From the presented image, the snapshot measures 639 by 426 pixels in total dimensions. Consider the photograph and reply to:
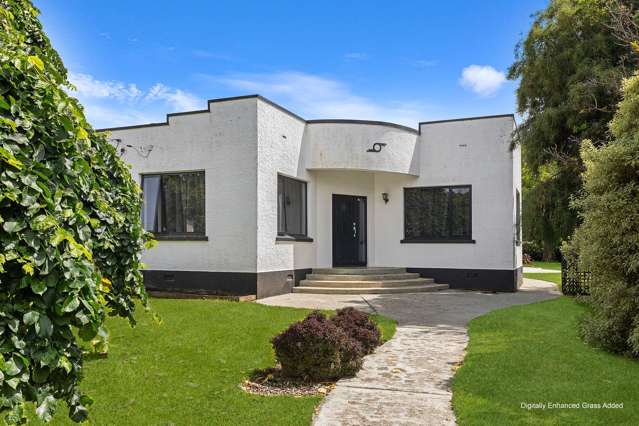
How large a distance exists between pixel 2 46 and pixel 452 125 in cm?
1487

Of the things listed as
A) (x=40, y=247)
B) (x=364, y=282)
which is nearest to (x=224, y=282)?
(x=364, y=282)

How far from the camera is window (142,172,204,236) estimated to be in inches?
539

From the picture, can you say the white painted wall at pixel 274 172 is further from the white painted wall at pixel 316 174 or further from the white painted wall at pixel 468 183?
the white painted wall at pixel 468 183

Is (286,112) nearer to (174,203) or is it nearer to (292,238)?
(292,238)

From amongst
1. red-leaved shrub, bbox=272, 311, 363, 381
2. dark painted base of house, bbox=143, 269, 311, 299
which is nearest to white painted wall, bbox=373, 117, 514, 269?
dark painted base of house, bbox=143, 269, 311, 299

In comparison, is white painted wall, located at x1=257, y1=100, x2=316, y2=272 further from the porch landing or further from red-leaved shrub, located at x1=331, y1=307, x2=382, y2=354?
red-leaved shrub, located at x1=331, y1=307, x2=382, y2=354

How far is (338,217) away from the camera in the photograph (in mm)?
16516

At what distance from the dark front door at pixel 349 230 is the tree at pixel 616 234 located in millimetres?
9446

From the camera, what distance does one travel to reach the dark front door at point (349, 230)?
16469 millimetres

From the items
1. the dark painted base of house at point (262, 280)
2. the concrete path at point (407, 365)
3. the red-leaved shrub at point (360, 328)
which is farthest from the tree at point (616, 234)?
the dark painted base of house at point (262, 280)

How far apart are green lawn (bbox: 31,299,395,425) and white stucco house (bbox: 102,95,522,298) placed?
4007 mm

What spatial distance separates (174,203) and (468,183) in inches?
345

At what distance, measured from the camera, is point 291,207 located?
1476 cm

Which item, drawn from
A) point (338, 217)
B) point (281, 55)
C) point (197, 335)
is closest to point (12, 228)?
point (197, 335)
